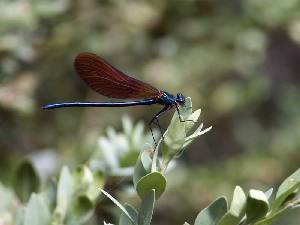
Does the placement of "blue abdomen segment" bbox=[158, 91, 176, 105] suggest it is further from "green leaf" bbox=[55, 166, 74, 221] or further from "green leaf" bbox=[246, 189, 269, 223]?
"green leaf" bbox=[246, 189, 269, 223]

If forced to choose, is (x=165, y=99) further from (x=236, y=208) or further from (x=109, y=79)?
(x=236, y=208)

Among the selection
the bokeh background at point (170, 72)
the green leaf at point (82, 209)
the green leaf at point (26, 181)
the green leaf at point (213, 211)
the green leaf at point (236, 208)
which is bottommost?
the bokeh background at point (170, 72)

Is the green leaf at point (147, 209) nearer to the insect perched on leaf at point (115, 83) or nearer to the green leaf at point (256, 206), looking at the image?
the green leaf at point (256, 206)

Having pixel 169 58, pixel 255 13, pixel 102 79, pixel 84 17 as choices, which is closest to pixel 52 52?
pixel 84 17

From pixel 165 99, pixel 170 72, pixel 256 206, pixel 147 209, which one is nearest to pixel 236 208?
pixel 256 206

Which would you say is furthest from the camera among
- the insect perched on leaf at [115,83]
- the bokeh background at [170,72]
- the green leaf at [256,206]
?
the bokeh background at [170,72]

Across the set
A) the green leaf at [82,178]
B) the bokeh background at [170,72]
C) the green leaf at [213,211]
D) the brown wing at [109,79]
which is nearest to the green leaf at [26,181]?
→ the green leaf at [82,178]
